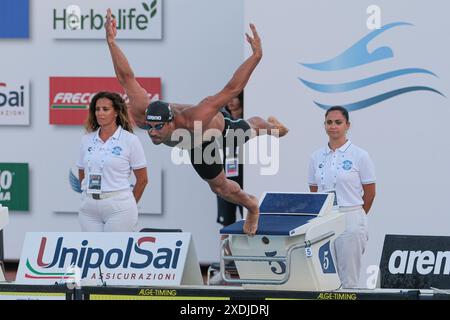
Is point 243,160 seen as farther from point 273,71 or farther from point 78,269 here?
point 78,269

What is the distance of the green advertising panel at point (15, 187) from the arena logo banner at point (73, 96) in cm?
64

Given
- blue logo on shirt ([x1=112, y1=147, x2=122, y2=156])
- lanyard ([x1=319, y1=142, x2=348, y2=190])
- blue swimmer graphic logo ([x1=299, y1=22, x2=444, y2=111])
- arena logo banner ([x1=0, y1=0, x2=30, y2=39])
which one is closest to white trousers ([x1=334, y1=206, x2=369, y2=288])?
lanyard ([x1=319, y1=142, x2=348, y2=190])

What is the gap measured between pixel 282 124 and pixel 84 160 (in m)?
2.34

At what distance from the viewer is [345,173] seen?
344 inches

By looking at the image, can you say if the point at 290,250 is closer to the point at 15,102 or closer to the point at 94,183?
the point at 94,183

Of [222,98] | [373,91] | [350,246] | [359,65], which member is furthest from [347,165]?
[359,65]

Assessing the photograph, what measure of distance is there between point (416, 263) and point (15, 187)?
6.18 metres

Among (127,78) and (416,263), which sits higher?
(127,78)

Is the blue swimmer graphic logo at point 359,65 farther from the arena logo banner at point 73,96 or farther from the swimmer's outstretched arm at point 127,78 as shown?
the swimmer's outstretched arm at point 127,78

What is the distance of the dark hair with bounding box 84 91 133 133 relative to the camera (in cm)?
907

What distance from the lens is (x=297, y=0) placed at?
10891 mm

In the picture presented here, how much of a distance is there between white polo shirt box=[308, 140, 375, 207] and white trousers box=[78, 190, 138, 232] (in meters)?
1.51

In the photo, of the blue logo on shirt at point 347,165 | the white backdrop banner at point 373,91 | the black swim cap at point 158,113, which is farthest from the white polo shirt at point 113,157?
the white backdrop banner at point 373,91

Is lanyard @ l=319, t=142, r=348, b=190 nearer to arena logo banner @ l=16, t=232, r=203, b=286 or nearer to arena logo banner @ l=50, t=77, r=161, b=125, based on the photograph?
arena logo banner @ l=16, t=232, r=203, b=286
